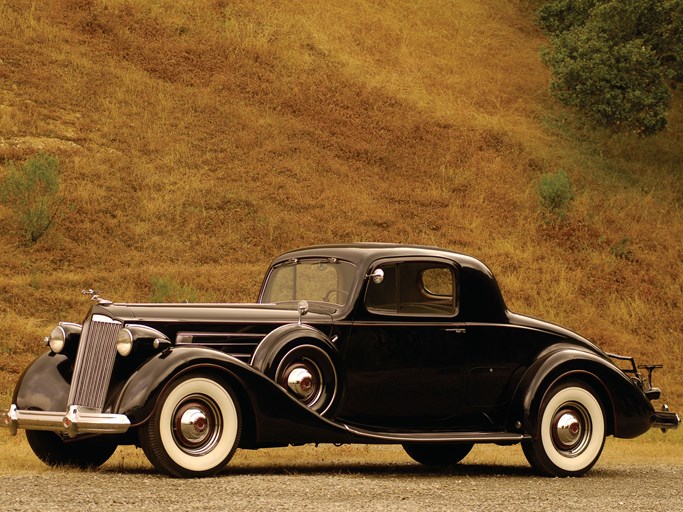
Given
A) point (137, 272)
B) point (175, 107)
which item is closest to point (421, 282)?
point (137, 272)

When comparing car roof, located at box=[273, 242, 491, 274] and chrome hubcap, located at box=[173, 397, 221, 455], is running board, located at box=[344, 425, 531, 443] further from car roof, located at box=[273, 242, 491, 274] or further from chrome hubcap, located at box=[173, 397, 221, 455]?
car roof, located at box=[273, 242, 491, 274]

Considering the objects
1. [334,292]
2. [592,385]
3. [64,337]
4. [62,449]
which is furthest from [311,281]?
[592,385]

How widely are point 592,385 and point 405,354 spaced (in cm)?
198

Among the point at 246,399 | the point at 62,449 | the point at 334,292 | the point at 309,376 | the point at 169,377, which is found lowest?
the point at 62,449

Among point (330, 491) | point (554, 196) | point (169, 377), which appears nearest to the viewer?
point (330, 491)

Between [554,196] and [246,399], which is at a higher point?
[554,196]

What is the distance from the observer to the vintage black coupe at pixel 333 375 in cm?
841

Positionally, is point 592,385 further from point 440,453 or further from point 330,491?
point 330,491

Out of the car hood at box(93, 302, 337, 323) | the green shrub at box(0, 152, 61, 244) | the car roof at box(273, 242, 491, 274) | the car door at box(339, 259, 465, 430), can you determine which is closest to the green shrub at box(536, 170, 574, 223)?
the green shrub at box(0, 152, 61, 244)

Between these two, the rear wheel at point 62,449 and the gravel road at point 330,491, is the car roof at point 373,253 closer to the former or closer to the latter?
the gravel road at point 330,491

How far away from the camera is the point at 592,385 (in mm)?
10289

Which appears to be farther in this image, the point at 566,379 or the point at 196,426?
the point at 566,379

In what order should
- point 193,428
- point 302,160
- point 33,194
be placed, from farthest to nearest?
point 302,160
point 33,194
point 193,428

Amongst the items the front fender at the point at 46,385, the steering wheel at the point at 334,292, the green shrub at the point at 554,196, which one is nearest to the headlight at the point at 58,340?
the front fender at the point at 46,385
